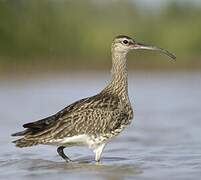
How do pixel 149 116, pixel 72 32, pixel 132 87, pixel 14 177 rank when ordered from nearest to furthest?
1. pixel 14 177
2. pixel 149 116
3. pixel 132 87
4. pixel 72 32

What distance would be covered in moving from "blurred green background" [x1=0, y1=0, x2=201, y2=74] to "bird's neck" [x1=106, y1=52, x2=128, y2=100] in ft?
56.1

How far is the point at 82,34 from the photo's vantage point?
38156 mm

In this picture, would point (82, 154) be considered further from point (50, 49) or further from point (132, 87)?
point (50, 49)

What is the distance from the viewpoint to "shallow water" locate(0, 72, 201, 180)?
11797 millimetres

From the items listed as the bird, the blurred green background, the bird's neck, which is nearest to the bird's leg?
the bird

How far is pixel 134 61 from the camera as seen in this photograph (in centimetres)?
3503

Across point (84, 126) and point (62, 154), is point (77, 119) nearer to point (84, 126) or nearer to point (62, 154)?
point (84, 126)

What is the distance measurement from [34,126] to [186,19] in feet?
101

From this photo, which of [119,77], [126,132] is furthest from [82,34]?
[119,77]

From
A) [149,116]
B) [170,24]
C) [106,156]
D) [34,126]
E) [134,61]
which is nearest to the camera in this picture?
[34,126]

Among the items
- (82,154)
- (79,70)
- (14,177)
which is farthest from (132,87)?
(14,177)

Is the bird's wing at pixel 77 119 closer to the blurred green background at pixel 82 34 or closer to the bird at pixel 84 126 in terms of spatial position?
the bird at pixel 84 126

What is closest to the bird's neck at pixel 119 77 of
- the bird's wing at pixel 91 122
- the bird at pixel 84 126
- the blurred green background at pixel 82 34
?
the bird at pixel 84 126

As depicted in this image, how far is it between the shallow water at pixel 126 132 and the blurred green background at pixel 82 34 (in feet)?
12.8
